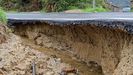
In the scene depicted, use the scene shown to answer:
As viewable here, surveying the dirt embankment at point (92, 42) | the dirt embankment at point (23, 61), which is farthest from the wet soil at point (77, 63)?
the dirt embankment at point (23, 61)

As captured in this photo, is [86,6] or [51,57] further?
[86,6]

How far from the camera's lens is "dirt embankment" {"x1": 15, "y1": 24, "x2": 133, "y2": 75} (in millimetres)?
9906

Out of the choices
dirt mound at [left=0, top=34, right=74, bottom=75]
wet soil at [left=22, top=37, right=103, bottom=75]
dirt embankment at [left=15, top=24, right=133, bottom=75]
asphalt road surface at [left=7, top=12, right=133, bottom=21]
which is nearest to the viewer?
dirt embankment at [left=15, top=24, right=133, bottom=75]

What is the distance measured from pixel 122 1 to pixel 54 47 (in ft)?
69.2

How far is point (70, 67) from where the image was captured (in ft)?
39.2

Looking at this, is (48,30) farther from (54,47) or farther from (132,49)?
(132,49)

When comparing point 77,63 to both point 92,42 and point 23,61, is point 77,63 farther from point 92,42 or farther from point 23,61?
point 23,61

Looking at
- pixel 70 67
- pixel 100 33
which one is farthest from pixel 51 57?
pixel 100 33

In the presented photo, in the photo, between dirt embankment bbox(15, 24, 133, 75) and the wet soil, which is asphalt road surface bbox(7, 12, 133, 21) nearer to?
dirt embankment bbox(15, 24, 133, 75)

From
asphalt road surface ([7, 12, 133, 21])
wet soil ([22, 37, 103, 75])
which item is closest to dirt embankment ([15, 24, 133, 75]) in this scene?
wet soil ([22, 37, 103, 75])

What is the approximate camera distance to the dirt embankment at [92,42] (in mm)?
9906

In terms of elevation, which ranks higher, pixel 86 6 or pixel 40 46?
pixel 40 46

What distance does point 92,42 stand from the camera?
43.8 ft

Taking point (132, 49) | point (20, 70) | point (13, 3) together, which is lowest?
point (13, 3)
